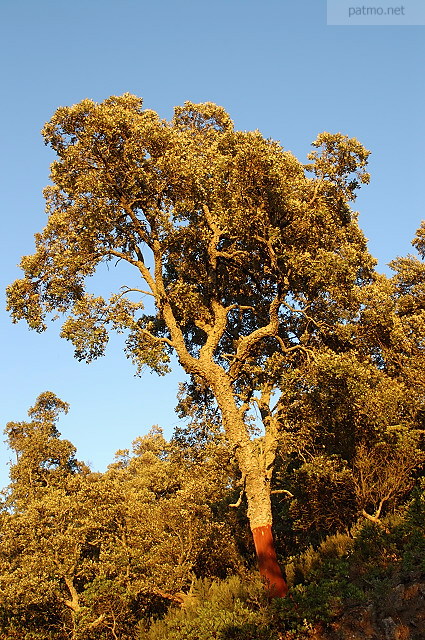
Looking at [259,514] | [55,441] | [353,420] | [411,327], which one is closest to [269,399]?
[353,420]

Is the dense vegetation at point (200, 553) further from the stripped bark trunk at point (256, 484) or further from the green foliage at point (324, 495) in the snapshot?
the stripped bark trunk at point (256, 484)

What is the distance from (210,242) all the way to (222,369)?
19.3 ft

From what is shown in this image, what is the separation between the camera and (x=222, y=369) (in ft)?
65.6

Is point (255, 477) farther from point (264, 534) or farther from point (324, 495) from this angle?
point (324, 495)

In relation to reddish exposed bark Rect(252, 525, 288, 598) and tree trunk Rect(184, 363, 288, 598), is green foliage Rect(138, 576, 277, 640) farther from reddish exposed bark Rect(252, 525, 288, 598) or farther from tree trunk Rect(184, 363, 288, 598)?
tree trunk Rect(184, 363, 288, 598)

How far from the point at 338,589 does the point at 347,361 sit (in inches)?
297

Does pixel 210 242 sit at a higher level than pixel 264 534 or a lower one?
higher

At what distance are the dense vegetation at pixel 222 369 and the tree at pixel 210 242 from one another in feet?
0.27

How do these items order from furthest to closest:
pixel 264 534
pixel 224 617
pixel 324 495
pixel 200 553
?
pixel 200 553 < pixel 324 495 < pixel 264 534 < pixel 224 617

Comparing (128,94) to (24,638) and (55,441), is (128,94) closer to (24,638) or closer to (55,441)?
(24,638)

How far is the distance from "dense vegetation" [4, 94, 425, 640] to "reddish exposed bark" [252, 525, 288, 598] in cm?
7

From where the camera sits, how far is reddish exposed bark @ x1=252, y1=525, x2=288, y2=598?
612 inches

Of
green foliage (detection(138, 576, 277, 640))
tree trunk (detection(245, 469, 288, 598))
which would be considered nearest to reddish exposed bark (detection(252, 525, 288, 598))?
tree trunk (detection(245, 469, 288, 598))

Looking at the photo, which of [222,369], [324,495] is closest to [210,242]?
[222,369]
